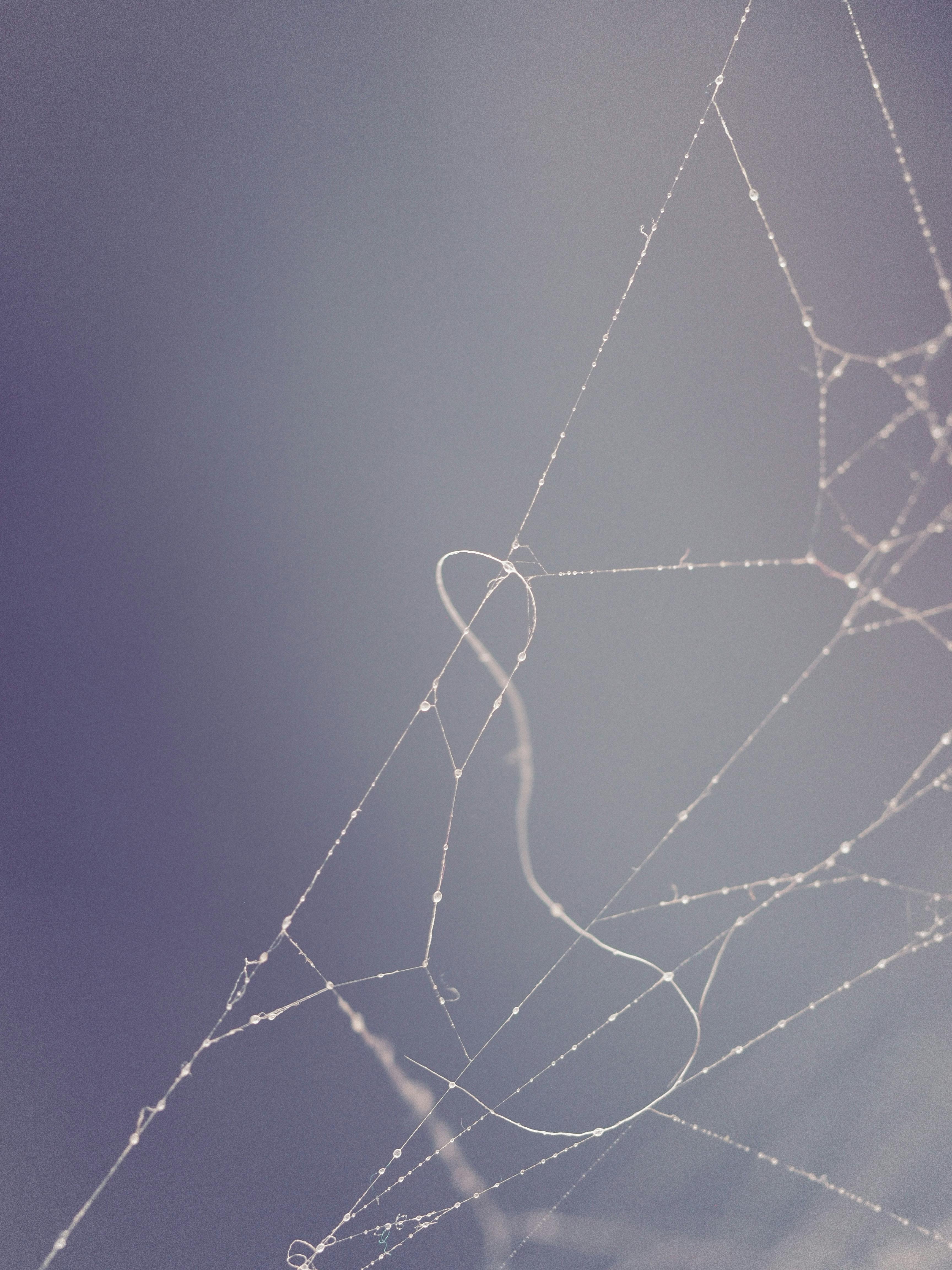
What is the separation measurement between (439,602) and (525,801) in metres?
0.23

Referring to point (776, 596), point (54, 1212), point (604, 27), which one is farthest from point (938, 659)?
point (54, 1212)

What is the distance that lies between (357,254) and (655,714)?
0.53 meters

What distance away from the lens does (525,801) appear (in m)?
0.82

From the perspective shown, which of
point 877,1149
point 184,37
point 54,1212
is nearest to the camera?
point 184,37

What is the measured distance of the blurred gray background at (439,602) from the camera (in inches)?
27.9

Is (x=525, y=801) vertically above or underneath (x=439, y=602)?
underneath

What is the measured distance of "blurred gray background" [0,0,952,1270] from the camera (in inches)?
27.9

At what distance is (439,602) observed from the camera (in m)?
0.78

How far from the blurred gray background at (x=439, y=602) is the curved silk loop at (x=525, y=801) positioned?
14mm

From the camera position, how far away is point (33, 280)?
0.69 m

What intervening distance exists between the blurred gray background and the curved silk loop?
0.01m

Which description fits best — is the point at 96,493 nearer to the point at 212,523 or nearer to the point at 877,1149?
the point at 212,523

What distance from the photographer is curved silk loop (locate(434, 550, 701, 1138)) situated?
0.79 m

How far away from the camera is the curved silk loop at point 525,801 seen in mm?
790
